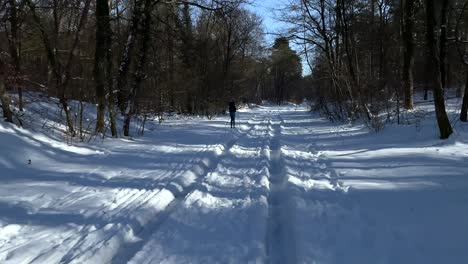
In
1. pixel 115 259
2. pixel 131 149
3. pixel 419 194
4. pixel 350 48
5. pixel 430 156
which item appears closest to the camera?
pixel 115 259

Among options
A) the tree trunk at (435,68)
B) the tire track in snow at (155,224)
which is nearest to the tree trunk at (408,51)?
the tree trunk at (435,68)

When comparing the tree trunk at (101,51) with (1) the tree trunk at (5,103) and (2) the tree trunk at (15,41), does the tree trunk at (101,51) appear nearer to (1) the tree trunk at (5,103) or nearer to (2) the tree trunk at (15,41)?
(2) the tree trunk at (15,41)

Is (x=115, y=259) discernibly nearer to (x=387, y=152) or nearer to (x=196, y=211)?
(x=196, y=211)

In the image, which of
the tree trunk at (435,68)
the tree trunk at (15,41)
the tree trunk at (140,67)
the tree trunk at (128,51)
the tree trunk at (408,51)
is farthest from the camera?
the tree trunk at (408,51)

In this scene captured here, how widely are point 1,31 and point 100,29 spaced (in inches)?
127

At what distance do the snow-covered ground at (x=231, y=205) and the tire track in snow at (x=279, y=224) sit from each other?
20mm

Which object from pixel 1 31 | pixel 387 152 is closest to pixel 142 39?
pixel 1 31

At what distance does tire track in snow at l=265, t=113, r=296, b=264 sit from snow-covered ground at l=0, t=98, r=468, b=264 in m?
0.02

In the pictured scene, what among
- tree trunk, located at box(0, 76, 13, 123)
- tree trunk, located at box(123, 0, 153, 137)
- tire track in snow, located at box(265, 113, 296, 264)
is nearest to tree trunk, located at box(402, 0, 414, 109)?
tree trunk, located at box(123, 0, 153, 137)

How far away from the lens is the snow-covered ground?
16.3ft

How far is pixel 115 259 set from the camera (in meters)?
4.84

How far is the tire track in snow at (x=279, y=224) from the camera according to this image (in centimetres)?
497

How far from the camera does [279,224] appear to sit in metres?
6.06

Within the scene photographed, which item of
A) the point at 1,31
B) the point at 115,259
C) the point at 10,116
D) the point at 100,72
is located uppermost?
the point at 1,31
